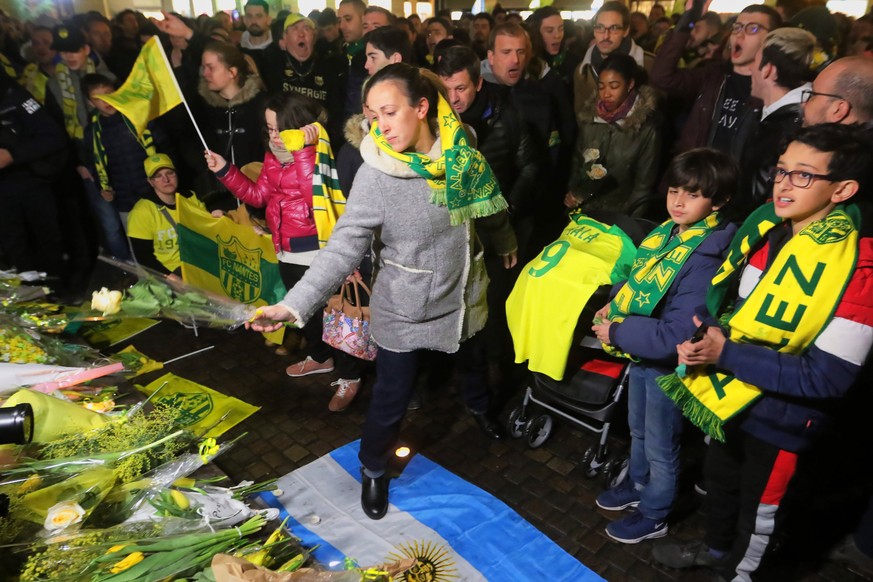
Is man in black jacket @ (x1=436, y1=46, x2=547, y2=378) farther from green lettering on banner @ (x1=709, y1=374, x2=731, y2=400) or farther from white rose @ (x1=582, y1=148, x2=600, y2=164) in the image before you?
green lettering on banner @ (x1=709, y1=374, x2=731, y2=400)

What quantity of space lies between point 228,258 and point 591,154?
3.01 metres

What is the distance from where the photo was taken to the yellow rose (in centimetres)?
173

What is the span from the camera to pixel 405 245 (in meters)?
2.85

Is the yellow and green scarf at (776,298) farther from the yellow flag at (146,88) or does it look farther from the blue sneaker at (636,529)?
the yellow flag at (146,88)

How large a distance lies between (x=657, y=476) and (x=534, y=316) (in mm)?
985

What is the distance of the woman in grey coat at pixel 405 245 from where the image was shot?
268cm

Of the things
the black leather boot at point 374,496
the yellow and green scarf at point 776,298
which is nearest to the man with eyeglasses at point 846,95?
the yellow and green scarf at point 776,298

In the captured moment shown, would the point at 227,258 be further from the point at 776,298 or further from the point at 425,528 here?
the point at 776,298

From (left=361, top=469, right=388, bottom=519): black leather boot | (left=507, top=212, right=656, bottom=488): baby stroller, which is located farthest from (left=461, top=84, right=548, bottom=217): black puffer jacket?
(left=361, top=469, right=388, bottom=519): black leather boot

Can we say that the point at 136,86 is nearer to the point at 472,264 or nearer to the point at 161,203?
the point at 161,203

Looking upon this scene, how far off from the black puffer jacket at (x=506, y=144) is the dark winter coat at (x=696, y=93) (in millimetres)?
1193

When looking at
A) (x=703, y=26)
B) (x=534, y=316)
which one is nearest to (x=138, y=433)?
(x=534, y=316)

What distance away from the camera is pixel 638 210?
4.35 m

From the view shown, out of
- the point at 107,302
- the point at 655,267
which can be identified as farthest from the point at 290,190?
the point at 655,267
